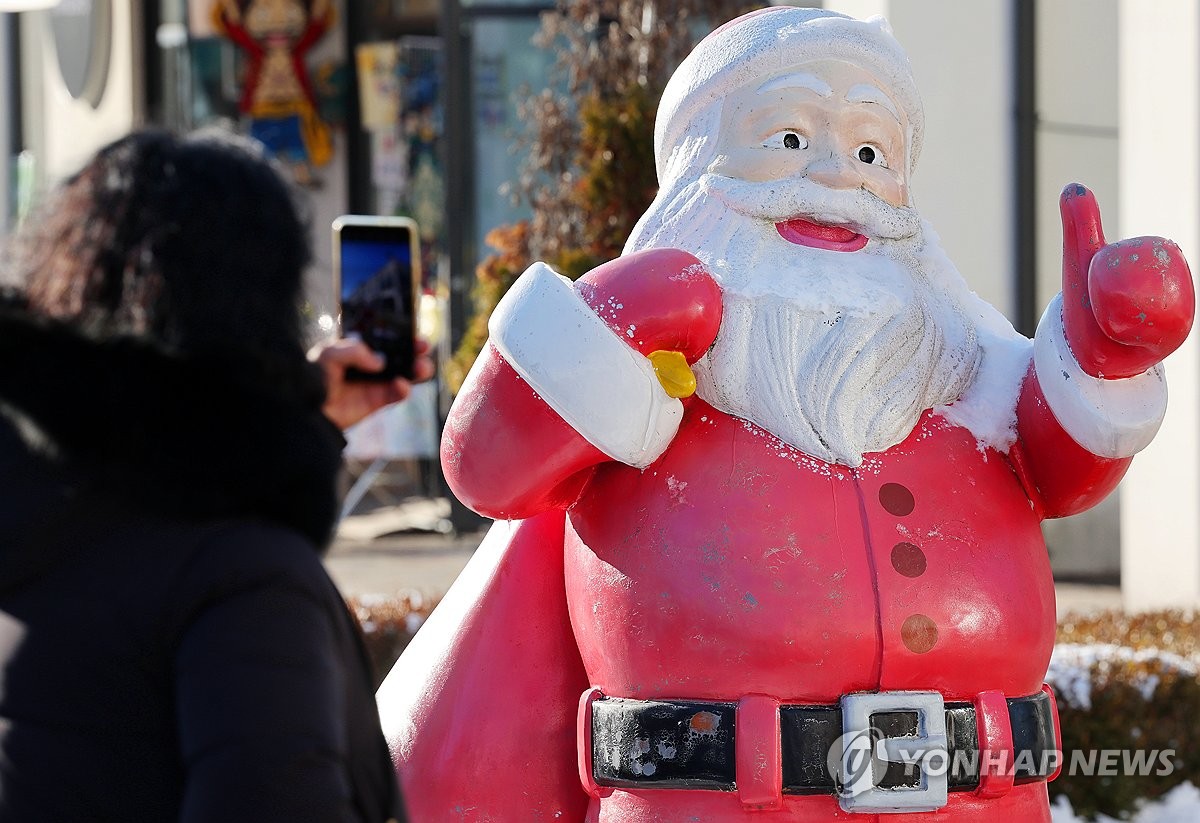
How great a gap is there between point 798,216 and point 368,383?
846 mm

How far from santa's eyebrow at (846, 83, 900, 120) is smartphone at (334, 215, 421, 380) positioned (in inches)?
31.5

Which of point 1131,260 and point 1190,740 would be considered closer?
point 1131,260

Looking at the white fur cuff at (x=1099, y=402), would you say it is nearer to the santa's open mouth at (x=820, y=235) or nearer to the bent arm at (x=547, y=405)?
the santa's open mouth at (x=820, y=235)

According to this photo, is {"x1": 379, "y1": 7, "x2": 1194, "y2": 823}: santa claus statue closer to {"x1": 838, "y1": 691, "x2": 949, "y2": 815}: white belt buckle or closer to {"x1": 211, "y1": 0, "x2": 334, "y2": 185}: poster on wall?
{"x1": 838, "y1": 691, "x2": 949, "y2": 815}: white belt buckle

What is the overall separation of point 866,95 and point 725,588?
89 cm

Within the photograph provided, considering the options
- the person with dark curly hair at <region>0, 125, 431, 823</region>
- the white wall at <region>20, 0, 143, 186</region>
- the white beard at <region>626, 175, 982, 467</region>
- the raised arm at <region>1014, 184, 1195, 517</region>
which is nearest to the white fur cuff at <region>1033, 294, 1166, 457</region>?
the raised arm at <region>1014, 184, 1195, 517</region>

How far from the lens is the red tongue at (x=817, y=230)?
2721 mm

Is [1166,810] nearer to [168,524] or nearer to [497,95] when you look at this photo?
[168,524]

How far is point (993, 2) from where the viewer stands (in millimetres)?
6875

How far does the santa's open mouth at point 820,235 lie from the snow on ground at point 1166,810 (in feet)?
6.86

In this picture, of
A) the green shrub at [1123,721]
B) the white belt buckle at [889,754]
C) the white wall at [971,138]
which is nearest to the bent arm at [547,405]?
the white belt buckle at [889,754]

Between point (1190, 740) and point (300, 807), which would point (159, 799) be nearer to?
point (300, 807)

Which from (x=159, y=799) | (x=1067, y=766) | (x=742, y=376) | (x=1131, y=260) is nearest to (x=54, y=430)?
(x=159, y=799)

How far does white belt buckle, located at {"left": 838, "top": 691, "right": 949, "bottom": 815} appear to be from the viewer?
96.7 inches
